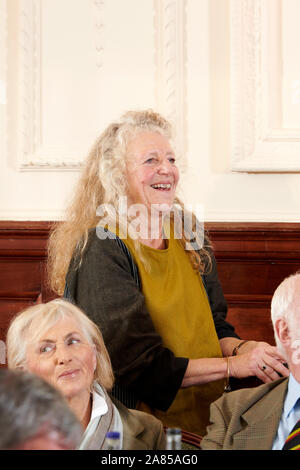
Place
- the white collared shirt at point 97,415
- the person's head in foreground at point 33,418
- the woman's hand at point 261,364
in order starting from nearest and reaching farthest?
the person's head in foreground at point 33,418 < the white collared shirt at point 97,415 < the woman's hand at point 261,364

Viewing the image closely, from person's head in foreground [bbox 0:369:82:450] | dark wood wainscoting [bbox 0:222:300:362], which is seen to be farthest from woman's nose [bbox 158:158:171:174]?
person's head in foreground [bbox 0:369:82:450]

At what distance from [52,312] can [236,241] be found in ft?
4.40

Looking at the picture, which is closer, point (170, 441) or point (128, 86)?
point (170, 441)

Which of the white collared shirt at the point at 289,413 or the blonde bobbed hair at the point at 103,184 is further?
the blonde bobbed hair at the point at 103,184

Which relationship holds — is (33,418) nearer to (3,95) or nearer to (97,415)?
(97,415)

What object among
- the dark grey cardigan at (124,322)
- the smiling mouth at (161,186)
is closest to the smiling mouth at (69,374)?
the dark grey cardigan at (124,322)

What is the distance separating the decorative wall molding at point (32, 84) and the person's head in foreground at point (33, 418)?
7.55 ft

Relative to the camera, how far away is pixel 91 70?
10.7 feet

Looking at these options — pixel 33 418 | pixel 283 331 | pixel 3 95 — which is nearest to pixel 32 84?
pixel 3 95

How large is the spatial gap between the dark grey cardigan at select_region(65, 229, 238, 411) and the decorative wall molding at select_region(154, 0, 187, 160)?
1.05 meters

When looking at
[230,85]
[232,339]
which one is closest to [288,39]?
[230,85]

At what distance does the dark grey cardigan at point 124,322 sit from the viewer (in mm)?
2186

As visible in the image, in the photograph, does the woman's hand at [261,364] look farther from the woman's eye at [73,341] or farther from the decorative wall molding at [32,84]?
the decorative wall molding at [32,84]

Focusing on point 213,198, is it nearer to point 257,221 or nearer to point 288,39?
point 257,221
